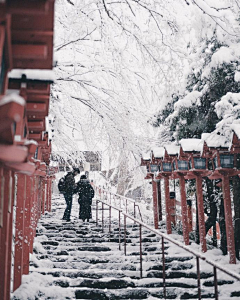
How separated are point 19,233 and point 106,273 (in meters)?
2.06

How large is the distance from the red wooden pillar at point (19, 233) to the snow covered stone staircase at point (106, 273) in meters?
0.22

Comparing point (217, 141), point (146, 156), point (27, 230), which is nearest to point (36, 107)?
point (27, 230)

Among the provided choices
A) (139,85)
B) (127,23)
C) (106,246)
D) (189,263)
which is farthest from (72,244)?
(127,23)

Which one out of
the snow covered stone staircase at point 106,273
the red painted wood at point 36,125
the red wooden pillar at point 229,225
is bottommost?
the snow covered stone staircase at point 106,273

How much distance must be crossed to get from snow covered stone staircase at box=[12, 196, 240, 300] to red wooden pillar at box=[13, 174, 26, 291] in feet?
0.72

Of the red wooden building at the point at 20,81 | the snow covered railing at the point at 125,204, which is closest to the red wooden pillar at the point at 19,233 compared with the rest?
the red wooden building at the point at 20,81

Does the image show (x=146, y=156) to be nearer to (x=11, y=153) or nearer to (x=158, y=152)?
(x=158, y=152)

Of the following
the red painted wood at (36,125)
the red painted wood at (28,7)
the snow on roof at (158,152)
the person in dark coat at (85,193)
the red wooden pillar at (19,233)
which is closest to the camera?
the red painted wood at (28,7)

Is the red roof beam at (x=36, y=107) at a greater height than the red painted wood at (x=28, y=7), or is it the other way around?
the red painted wood at (x=28, y=7)

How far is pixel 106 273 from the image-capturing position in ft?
22.0

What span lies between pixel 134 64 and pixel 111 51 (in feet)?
2.66

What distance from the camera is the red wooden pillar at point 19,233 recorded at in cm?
546

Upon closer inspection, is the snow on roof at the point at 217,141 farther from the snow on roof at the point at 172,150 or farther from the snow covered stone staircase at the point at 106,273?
the snow covered stone staircase at the point at 106,273

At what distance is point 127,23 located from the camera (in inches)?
306
